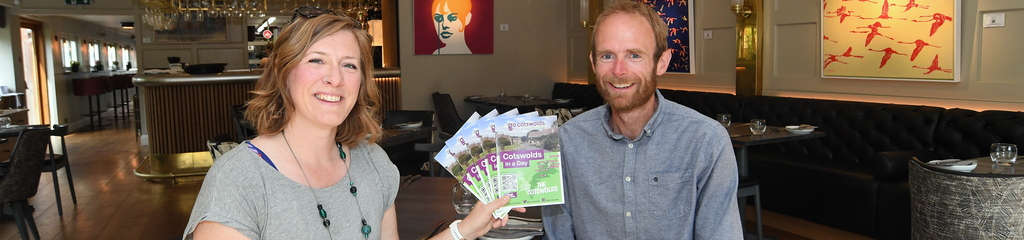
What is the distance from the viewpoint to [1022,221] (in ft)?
11.0

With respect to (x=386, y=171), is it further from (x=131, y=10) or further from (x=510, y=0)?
(x=131, y=10)

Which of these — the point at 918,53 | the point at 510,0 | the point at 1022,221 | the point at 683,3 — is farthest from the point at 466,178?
the point at 510,0

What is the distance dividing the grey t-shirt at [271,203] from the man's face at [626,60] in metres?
0.61

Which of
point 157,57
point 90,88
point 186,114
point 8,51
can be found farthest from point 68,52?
point 186,114

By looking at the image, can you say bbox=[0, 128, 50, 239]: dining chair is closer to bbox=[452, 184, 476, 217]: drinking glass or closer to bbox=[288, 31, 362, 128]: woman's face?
bbox=[452, 184, 476, 217]: drinking glass

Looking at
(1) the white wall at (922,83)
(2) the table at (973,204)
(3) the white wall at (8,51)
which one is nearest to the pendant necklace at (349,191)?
(2) the table at (973,204)

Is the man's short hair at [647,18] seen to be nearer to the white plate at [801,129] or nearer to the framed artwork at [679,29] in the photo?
the white plate at [801,129]

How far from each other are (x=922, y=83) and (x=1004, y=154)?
196 centimetres

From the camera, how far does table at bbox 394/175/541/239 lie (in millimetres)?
2223

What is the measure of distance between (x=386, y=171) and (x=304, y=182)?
10.8 inches

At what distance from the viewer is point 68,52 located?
16.8 m

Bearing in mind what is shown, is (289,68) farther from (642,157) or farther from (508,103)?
(508,103)

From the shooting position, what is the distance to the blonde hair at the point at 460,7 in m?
9.15

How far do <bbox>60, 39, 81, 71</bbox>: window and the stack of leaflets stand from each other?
16910 mm
